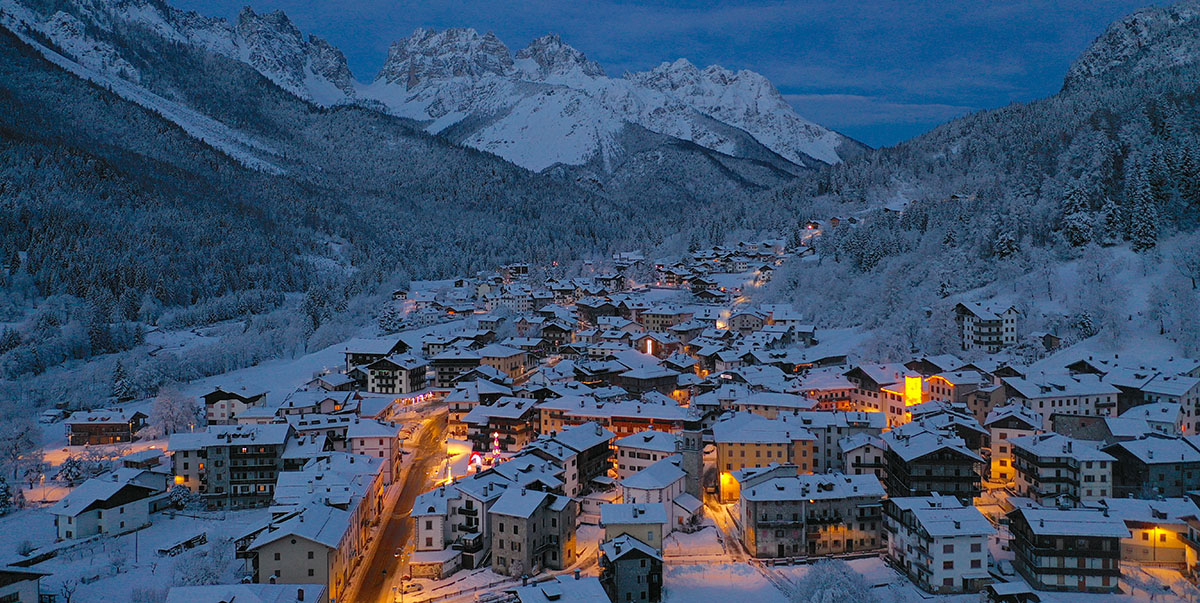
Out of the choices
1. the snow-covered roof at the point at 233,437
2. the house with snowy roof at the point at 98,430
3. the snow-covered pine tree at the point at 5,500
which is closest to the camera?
the snow-covered pine tree at the point at 5,500

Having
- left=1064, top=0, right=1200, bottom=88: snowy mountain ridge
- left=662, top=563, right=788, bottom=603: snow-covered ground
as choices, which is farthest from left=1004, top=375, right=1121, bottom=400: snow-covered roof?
left=1064, top=0, right=1200, bottom=88: snowy mountain ridge

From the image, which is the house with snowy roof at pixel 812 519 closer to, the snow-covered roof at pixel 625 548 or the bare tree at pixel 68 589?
the snow-covered roof at pixel 625 548

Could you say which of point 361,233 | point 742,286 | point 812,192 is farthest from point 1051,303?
point 361,233

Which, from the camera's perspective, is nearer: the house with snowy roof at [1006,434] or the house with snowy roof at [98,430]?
the house with snowy roof at [1006,434]

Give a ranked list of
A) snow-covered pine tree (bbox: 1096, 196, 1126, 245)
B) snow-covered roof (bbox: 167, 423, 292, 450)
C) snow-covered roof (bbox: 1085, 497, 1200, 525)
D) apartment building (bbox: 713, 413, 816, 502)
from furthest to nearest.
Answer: snow-covered pine tree (bbox: 1096, 196, 1126, 245) < snow-covered roof (bbox: 167, 423, 292, 450) < apartment building (bbox: 713, 413, 816, 502) < snow-covered roof (bbox: 1085, 497, 1200, 525)

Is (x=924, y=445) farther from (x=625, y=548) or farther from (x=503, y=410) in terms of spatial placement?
(x=503, y=410)

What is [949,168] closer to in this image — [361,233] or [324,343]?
[324,343]

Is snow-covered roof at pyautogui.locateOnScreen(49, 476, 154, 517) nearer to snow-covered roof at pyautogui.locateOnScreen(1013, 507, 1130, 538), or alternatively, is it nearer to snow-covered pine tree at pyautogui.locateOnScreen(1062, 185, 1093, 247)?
snow-covered roof at pyautogui.locateOnScreen(1013, 507, 1130, 538)

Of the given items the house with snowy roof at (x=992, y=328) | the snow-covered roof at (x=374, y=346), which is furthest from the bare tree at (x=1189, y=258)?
the snow-covered roof at (x=374, y=346)
